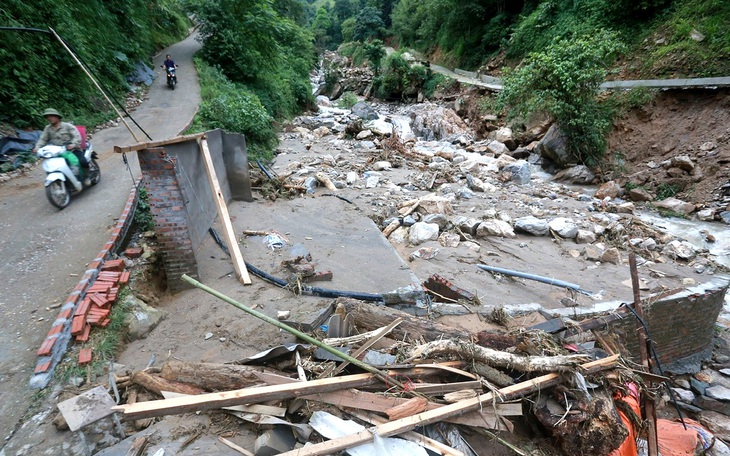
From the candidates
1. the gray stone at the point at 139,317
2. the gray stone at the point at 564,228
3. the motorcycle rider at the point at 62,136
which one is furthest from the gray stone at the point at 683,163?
the motorcycle rider at the point at 62,136

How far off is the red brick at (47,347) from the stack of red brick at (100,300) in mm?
163

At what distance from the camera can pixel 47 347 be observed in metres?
2.74

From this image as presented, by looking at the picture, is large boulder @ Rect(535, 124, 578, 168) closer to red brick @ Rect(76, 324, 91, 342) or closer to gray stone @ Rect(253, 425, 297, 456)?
gray stone @ Rect(253, 425, 297, 456)

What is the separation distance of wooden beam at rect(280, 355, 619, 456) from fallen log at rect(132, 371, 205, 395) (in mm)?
919

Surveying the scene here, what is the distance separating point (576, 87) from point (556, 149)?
1809mm

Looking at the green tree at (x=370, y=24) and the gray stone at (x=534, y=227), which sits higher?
the green tree at (x=370, y=24)

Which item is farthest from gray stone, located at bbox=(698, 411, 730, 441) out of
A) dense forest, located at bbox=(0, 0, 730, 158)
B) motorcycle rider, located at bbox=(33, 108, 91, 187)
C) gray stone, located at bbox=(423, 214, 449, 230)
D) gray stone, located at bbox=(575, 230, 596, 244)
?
motorcycle rider, located at bbox=(33, 108, 91, 187)

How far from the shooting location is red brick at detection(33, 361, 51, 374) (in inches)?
104

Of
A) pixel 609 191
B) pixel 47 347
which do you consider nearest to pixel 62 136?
pixel 47 347

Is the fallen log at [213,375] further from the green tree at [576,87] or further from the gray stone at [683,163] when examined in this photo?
the green tree at [576,87]

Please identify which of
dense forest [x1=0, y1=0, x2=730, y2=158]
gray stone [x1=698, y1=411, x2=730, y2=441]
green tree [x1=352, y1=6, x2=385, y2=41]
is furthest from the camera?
green tree [x1=352, y1=6, x2=385, y2=41]

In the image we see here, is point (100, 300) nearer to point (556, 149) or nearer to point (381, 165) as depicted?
point (381, 165)

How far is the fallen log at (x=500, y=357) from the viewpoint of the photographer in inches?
97.0

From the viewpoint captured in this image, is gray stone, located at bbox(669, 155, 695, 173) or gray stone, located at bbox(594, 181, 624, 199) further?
gray stone, located at bbox(594, 181, 624, 199)
